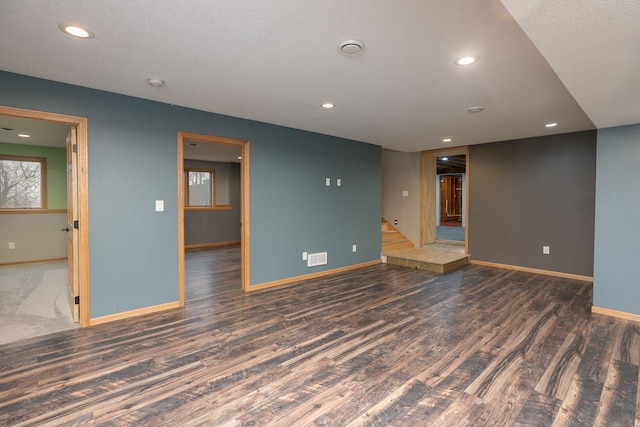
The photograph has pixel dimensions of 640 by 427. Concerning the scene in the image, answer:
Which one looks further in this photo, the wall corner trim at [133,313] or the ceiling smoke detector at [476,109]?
the ceiling smoke detector at [476,109]

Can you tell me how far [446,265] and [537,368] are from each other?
124 inches

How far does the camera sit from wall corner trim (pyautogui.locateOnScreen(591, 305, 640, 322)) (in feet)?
10.8

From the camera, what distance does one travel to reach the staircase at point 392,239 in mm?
6785

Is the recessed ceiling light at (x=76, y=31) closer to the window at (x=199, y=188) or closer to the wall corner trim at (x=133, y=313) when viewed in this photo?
the wall corner trim at (x=133, y=313)

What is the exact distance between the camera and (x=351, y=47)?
2197 millimetres

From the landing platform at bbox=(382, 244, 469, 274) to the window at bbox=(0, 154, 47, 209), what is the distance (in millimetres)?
7094

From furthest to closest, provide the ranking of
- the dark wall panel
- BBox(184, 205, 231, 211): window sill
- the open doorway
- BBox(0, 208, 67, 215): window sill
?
the open doorway
BBox(184, 205, 231, 211): window sill
BBox(0, 208, 67, 215): window sill
the dark wall panel

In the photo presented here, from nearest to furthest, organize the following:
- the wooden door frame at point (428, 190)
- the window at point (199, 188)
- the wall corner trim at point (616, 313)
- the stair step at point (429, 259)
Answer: the wall corner trim at point (616, 313), the stair step at point (429, 259), the wooden door frame at point (428, 190), the window at point (199, 188)

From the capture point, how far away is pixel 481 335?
2.92 m

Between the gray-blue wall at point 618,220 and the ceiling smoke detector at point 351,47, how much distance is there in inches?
121

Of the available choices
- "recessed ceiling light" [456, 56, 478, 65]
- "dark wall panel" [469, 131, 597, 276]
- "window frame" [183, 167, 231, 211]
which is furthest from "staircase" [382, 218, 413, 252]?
"recessed ceiling light" [456, 56, 478, 65]

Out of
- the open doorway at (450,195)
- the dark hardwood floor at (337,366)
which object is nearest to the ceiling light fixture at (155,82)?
the dark hardwood floor at (337,366)

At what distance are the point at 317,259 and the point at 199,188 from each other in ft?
15.8

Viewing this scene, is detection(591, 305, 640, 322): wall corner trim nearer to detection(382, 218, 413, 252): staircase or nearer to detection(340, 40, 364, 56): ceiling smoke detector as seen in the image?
detection(382, 218, 413, 252): staircase
